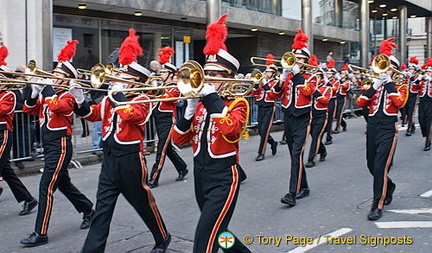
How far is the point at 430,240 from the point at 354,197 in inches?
81.1

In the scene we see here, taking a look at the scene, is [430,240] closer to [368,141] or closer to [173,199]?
[368,141]

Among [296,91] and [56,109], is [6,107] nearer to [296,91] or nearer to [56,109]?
[56,109]

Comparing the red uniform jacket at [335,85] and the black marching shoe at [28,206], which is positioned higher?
the red uniform jacket at [335,85]

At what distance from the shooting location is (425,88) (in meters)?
12.9

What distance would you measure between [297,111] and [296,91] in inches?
13.5

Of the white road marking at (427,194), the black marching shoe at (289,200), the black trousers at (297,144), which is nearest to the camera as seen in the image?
the black marching shoe at (289,200)

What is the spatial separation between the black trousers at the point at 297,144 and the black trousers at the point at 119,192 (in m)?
2.59

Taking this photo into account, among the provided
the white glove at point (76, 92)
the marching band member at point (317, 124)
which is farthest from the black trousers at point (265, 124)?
the white glove at point (76, 92)

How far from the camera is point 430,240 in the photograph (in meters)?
5.58

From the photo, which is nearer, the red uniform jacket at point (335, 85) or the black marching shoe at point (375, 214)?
the black marching shoe at point (375, 214)

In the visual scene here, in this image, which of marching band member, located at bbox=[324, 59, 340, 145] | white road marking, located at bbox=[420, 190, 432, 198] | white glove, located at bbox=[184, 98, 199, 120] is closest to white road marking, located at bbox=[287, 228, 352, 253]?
white glove, located at bbox=[184, 98, 199, 120]

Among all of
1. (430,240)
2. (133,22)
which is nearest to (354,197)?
(430,240)

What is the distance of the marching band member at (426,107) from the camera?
476 inches

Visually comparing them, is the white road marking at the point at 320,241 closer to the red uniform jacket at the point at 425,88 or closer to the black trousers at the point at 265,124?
the black trousers at the point at 265,124
